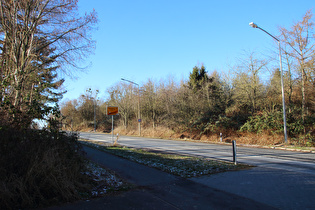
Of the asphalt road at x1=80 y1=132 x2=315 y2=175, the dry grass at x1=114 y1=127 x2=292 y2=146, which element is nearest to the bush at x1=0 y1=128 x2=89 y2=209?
the asphalt road at x1=80 y1=132 x2=315 y2=175

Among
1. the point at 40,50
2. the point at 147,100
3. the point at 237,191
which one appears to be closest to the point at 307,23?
the point at 237,191

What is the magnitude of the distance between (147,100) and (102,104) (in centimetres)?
2361

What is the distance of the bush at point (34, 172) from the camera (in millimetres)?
4473

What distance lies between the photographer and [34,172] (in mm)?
4941

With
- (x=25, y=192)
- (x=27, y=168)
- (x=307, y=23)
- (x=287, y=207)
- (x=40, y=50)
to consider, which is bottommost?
(x=287, y=207)

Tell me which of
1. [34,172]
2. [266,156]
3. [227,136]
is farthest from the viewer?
[227,136]

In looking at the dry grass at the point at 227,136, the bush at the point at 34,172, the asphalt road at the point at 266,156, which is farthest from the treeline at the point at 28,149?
the dry grass at the point at 227,136

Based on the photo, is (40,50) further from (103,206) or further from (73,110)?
(73,110)

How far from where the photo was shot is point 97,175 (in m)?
6.55

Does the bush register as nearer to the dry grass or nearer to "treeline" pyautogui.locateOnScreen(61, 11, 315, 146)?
"treeline" pyautogui.locateOnScreen(61, 11, 315, 146)

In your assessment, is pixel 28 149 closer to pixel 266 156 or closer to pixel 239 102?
pixel 266 156

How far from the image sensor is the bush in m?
4.47

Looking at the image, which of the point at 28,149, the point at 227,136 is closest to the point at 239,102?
the point at 227,136

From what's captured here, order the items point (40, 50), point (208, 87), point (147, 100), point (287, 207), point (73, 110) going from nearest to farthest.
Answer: point (287, 207)
point (40, 50)
point (208, 87)
point (147, 100)
point (73, 110)
